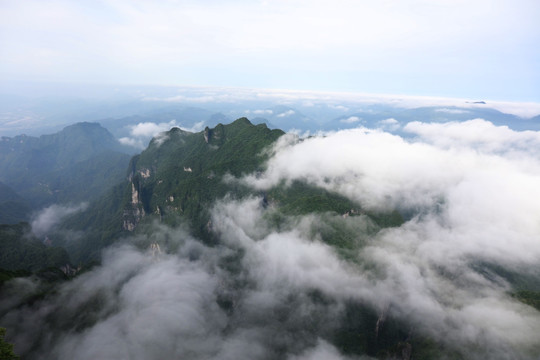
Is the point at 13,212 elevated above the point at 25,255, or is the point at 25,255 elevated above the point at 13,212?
the point at 25,255

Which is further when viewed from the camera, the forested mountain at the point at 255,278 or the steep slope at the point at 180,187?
the steep slope at the point at 180,187

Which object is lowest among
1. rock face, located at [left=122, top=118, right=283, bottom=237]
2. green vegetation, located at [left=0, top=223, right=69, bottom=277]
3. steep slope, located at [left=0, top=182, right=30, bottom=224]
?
steep slope, located at [left=0, top=182, right=30, bottom=224]

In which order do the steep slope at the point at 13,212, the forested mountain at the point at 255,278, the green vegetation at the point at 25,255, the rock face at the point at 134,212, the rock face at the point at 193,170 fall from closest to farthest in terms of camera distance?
the forested mountain at the point at 255,278 → the green vegetation at the point at 25,255 → the rock face at the point at 193,170 → the rock face at the point at 134,212 → the steep slope at the point at 13,212

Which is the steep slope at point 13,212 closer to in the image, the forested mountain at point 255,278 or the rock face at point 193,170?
the forested mountain at point 255,278

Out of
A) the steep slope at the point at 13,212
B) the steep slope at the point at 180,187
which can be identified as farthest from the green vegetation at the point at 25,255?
the steep slope at the point at 13,212

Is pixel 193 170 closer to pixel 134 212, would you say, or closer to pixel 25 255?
pixel 134 212

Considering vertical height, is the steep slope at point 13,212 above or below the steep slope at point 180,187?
below

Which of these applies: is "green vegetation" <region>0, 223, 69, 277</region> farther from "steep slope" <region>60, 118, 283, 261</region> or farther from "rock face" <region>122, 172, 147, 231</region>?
"rock face" <region>122, 172, 147, 231</region>

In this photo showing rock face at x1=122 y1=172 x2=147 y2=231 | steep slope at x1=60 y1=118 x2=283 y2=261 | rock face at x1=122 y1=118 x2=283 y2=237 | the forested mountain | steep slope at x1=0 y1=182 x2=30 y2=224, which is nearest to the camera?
the forested mountain

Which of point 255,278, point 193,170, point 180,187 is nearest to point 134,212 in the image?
point 180,187

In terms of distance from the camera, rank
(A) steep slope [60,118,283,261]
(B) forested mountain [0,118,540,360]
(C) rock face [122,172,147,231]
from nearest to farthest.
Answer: (B) forested mountain [0,118,540,360] → (A) steep slope [60,118,283,261] → (C) rock face [122,172,147,231]

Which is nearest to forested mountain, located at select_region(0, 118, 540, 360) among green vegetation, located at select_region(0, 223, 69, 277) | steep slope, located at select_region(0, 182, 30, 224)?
green vegetation, located at select_region(0, 223, 69, 277)

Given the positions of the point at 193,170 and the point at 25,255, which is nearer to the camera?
the point at 25,255
